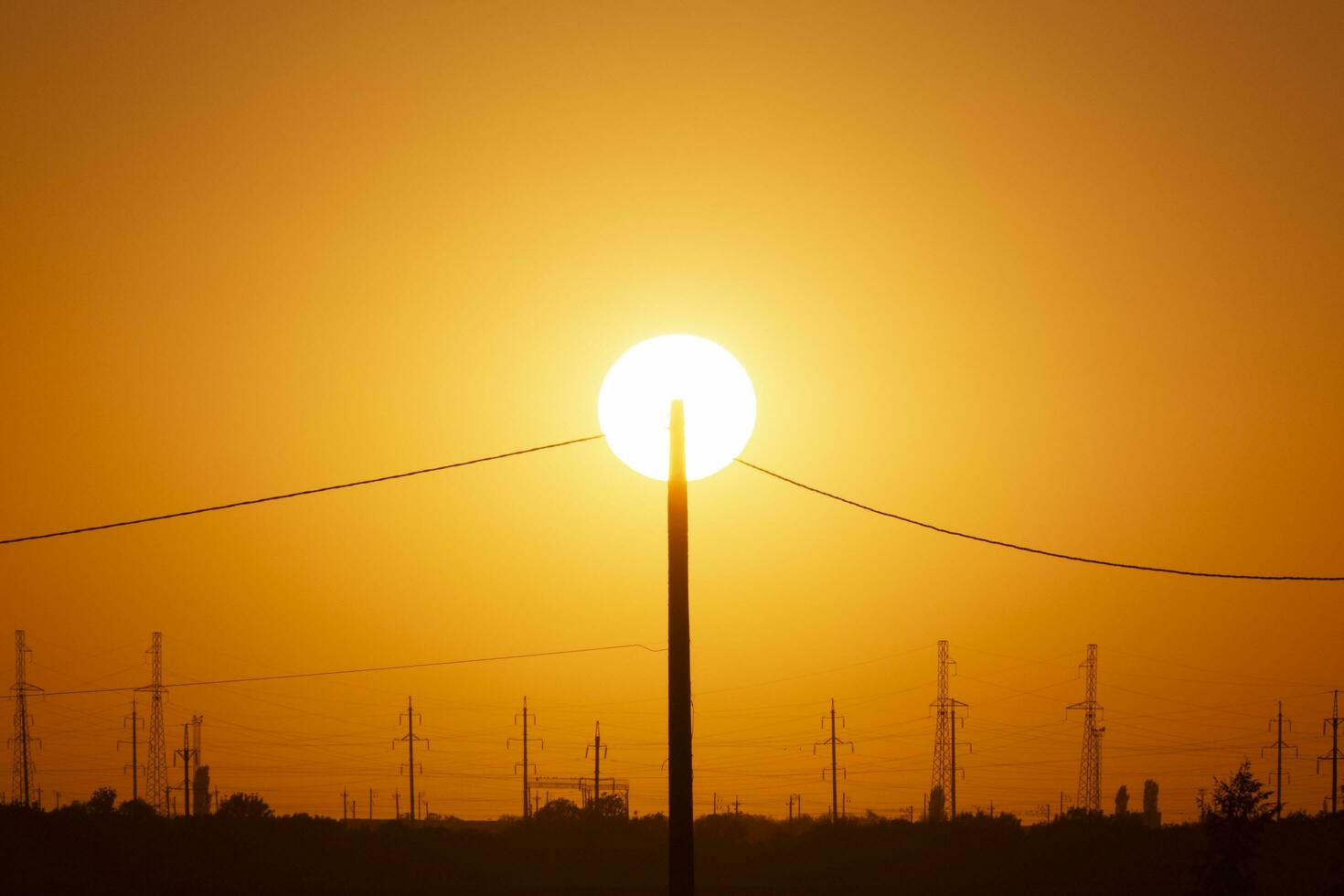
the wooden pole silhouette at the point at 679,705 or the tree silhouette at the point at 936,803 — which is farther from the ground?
the wooden pole silhouette at the point at 679,705

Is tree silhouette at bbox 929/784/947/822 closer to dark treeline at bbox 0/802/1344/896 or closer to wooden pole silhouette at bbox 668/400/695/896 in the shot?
dark treeline at bbox 0/802/1344/896

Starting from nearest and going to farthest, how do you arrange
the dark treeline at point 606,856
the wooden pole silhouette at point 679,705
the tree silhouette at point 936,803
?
1. the wooden pole silhouette at point 679,705
2. the dark treeline at point 606,856
3. the tree silhouette at point 936,803

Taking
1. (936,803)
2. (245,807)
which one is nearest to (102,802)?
(245,807)

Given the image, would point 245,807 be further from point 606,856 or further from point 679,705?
point 679,705

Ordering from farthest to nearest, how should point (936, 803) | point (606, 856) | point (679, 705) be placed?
point (936, 803) → point (606, 856) → point (679, 705)

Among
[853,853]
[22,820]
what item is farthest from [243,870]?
[853,853]

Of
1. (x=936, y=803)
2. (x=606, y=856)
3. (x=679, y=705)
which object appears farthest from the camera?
(x=936, y=803)

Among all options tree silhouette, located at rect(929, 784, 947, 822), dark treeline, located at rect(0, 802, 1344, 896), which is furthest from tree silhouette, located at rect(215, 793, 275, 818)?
tree silhouette, located at rect(929, 784, 947, 822)

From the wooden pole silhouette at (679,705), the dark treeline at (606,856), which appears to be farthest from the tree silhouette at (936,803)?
the wooden pole silhouette at (679,705)

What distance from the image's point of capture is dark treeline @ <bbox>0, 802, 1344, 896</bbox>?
75562 millimetres

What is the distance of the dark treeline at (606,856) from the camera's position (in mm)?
75562

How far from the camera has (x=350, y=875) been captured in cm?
8419

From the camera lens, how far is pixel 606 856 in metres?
93.4

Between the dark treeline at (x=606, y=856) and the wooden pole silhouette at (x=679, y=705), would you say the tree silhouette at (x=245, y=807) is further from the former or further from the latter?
the wooden pole silhouette at (x=679, y=705)
